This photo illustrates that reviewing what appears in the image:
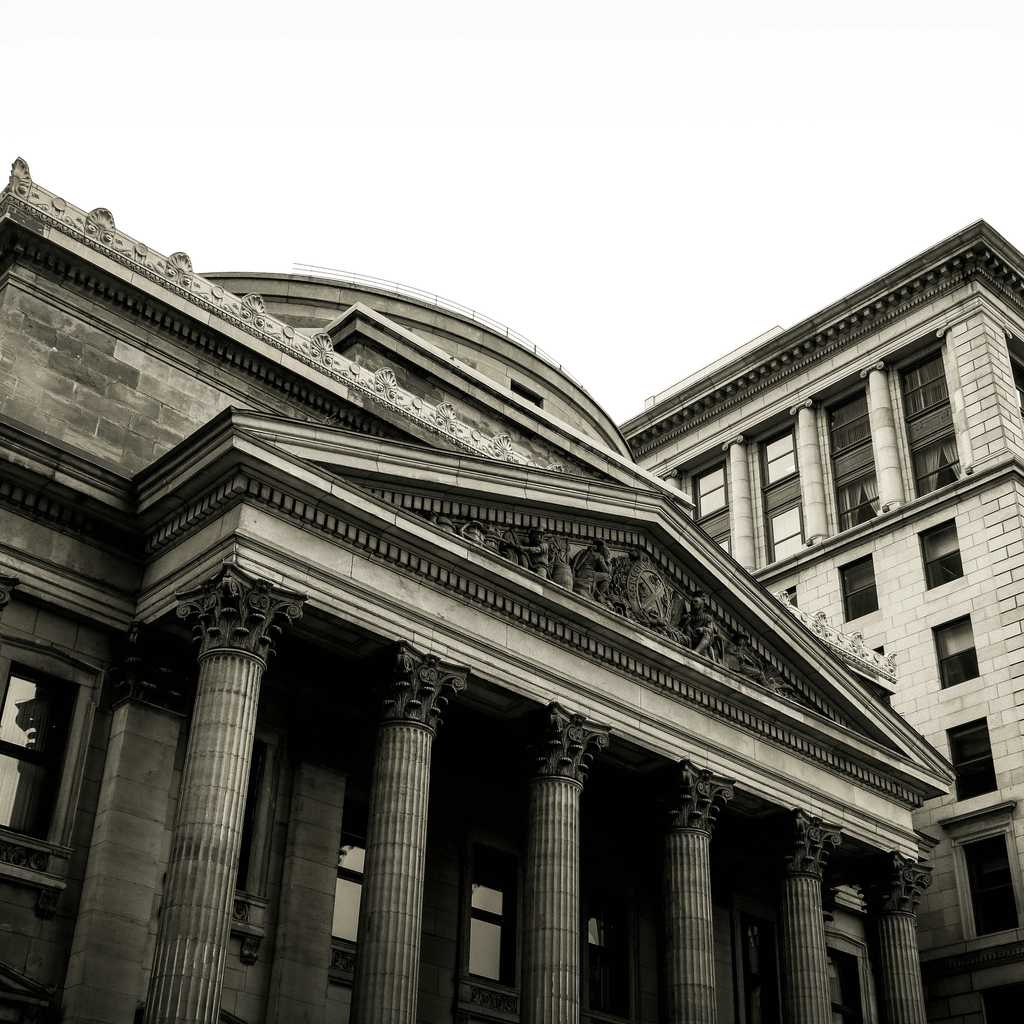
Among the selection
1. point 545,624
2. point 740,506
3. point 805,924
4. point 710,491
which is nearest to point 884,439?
point 740,506

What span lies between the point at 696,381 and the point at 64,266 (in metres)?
40.0

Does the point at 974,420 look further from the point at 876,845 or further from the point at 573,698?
the point at 573,698

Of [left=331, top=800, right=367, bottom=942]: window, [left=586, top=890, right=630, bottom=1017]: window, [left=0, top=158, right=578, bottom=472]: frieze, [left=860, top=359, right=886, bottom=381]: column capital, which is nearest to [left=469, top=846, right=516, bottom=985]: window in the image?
[left=586, top=890, right=630, bottom=1017]: window

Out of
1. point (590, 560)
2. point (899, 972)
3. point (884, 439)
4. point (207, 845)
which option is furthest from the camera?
point (884, 439)

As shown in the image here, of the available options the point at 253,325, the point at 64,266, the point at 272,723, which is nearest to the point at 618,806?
the point at 272,723

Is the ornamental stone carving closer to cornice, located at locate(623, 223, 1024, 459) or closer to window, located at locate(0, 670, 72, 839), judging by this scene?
window, located at locate(0, 670, 72, 839)

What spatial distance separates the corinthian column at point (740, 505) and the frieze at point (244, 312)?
79.1 feet

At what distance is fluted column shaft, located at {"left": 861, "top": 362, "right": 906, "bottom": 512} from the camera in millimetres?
52344

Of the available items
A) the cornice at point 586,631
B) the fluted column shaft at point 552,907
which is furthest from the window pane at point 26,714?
the fluted column shaft at point 552,907

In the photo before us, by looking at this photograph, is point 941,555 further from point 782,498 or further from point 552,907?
point 552,907

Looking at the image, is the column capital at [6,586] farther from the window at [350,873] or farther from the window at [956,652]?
the window at [956,652]

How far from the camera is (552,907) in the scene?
84.3 ft

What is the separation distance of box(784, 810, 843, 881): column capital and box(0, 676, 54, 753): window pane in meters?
16.6

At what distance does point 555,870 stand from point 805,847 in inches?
320
